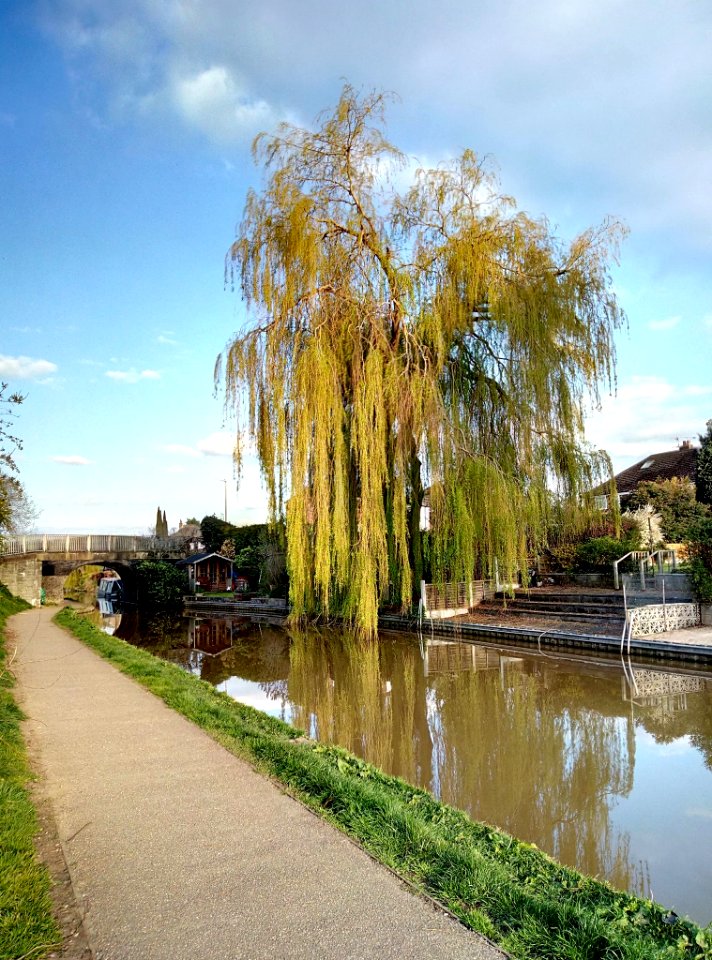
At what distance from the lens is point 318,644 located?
A: 1644 centimetres

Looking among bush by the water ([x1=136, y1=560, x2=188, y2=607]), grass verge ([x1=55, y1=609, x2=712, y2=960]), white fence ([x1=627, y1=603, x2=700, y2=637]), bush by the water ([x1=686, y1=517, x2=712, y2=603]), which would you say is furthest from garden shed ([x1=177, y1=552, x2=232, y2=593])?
grass verge ([x1=55, y1=609, x2=712, y2=960])

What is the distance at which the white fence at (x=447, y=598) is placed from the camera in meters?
17.6

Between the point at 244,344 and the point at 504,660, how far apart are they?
8455mm

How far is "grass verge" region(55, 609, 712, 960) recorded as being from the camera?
9.29 ft

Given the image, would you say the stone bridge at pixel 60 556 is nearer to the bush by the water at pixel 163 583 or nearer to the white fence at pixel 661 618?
the bush by the water at pixel 163 583

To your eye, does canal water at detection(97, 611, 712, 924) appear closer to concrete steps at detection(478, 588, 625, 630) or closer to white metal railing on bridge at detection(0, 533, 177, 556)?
concrete steps at detection(478, 588, 625, 630)

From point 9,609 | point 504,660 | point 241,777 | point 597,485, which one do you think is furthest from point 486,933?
point 9,609

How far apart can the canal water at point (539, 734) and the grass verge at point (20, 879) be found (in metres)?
3.35

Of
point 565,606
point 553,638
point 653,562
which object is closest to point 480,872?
point 553,638

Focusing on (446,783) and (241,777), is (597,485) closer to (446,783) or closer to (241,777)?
(446,783)

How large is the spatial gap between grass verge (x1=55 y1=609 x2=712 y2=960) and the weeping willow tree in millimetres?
8653

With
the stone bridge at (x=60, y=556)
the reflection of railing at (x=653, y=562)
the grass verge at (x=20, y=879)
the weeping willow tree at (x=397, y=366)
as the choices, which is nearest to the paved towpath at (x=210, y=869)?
the grass verge at (x=20, y=879)

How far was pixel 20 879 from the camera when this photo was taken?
124 inches

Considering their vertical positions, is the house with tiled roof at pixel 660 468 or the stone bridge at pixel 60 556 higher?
the house with tiled roof at pixel 660 468
